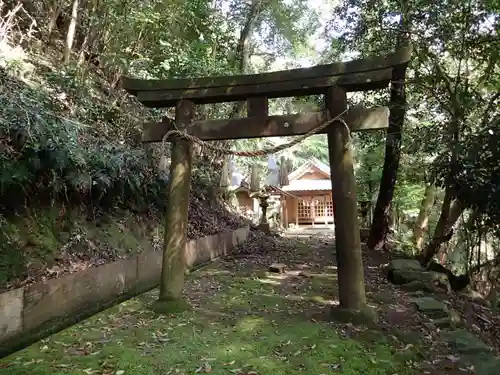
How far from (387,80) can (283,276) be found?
173 inches

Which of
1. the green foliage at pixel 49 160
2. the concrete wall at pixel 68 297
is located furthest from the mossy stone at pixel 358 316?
the green foliage at pixel 49 160

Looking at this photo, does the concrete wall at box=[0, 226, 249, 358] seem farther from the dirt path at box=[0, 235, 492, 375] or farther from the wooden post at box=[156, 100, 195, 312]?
the wooden post at box=[156, 100, 195, 312]

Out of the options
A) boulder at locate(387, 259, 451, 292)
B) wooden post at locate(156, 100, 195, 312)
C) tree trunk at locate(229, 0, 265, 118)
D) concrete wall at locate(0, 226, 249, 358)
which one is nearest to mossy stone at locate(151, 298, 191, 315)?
wooden post at locate(156, 100, 195, 312)

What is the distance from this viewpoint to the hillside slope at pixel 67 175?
4.29 metres

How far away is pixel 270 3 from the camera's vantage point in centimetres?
1354

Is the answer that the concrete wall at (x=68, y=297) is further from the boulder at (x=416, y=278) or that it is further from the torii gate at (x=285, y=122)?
the boulder at (x=416, y=278)

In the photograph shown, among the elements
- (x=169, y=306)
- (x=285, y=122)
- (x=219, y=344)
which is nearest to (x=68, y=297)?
(x=169, y=306)

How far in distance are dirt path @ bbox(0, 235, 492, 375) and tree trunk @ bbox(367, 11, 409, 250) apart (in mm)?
4679

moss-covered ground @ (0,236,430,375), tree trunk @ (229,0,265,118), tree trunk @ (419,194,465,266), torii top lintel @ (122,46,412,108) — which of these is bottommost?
moss-covered ground @ (0,236,430,375)

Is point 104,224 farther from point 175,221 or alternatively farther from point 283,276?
point 283,276

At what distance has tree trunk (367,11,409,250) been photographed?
9117mm

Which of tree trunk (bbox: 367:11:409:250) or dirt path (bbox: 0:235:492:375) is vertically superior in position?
tree trunk (bbox: 367:11:409:250)

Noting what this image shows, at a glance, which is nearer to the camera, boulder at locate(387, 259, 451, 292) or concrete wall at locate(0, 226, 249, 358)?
concrete wall at locate(0, 226, 249, 358)

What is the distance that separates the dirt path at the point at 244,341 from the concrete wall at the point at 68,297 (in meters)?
0.18
